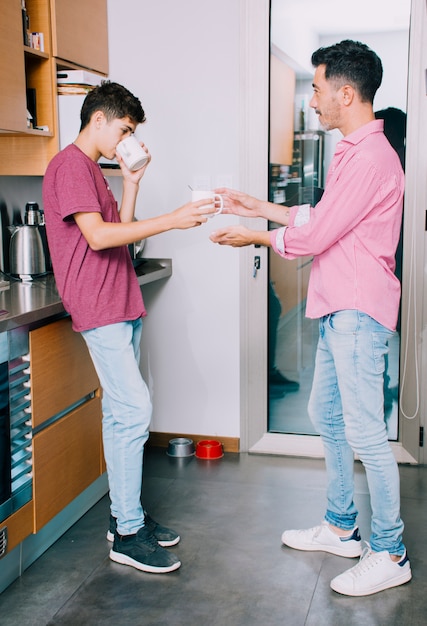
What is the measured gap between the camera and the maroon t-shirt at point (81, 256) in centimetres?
228

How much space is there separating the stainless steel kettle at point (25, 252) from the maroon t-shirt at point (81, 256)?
550 mm

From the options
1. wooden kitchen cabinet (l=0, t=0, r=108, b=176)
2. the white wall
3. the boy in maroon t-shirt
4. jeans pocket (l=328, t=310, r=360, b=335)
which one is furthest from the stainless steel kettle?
jeans pocket (l=328, t=310, r=360, b=335)

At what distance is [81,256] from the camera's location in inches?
92.0

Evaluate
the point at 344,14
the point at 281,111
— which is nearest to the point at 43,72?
the point at 281,111

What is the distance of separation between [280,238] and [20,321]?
81 cm

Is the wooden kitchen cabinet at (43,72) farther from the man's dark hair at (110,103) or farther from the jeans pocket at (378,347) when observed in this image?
the jeans pocket at (378,347)

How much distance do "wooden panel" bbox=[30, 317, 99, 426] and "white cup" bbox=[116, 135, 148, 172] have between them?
59 cm

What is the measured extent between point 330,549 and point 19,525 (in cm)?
104

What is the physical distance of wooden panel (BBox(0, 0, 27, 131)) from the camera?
8.63 ft

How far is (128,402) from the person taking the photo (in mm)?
2441

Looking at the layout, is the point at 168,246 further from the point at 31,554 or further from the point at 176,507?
the point at 31,554

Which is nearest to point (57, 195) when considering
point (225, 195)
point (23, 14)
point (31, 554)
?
point (225, 195)

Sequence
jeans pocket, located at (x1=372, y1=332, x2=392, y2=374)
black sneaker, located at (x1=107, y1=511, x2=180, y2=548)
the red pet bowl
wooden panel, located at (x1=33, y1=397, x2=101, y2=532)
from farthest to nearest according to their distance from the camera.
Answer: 1. the red pet bowl
2. black sneaker, located at (x1=107, y1=511, x2=180, y2=548)
3. wooden panel, located at (x1=33, y1=397, x2=101, y2=532)
4. jeans pocket, located at (x1=372, y1=332, x2=392, y2=374)

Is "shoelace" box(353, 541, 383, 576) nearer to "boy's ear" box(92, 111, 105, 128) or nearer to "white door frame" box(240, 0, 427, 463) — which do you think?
"white door frame" box(240, 0, 427, 463)
